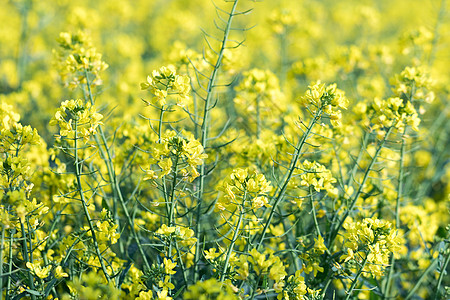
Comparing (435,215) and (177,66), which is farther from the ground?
(177,66)

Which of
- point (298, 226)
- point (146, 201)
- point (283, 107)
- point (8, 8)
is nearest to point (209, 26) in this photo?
point (8, 8)

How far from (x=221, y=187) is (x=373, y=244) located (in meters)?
0.74

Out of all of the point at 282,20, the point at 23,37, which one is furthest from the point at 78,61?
the point at 23,37

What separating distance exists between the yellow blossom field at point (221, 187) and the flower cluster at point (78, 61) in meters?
0.01

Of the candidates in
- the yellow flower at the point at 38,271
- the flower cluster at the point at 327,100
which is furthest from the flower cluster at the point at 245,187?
the yellow flower at the point at 38,271

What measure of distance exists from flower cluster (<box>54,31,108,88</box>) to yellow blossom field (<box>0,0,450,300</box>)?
0.01m

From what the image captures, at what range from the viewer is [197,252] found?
1.95 metres

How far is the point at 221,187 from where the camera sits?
166cm

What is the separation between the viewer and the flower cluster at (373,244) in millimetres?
1670

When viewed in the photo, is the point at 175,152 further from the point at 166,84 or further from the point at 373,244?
the point at 373,244

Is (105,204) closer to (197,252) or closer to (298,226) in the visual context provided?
(197,252)

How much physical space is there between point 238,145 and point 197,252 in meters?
0.91

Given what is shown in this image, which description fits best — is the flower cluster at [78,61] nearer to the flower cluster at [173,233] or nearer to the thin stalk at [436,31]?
the flower cluster at [173,233]

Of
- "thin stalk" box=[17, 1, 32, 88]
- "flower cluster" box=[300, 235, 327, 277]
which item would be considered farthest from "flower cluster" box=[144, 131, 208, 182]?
"thin stalk" box=[17, 1, 32, 88]
